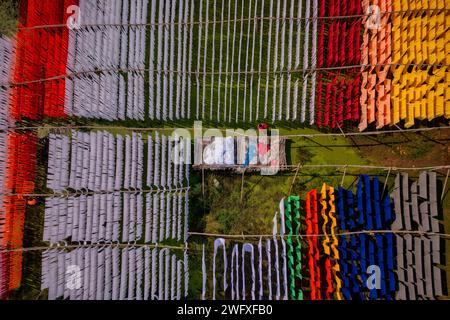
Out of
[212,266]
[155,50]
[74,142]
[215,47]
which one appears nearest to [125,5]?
[155,50]

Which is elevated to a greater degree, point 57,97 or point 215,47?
point 215,47

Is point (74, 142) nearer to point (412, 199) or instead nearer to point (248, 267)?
point (248, 267)

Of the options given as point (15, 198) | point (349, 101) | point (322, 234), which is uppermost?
point (349, 101)

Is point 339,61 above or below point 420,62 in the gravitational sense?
above

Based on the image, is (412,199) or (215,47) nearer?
(412,199)

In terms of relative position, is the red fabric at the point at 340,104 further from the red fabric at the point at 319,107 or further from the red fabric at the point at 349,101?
the red fabric at the point at 319,107

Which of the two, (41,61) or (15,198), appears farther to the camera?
(41,61)

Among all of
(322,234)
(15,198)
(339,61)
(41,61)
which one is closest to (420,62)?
(339,61)

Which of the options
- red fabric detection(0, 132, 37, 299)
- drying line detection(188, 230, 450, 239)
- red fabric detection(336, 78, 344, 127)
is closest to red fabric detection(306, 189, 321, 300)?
drying line detection(188, 230, 450, 239)

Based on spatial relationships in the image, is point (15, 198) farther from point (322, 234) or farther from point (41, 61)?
point (322, 234)

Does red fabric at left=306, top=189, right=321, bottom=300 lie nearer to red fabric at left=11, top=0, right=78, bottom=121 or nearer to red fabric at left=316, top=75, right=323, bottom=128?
red fabric at left=316, top=75, right=323, bottom=128

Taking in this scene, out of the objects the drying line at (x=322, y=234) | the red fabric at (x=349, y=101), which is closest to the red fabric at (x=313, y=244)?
the drying line at (x=322, y=234)
